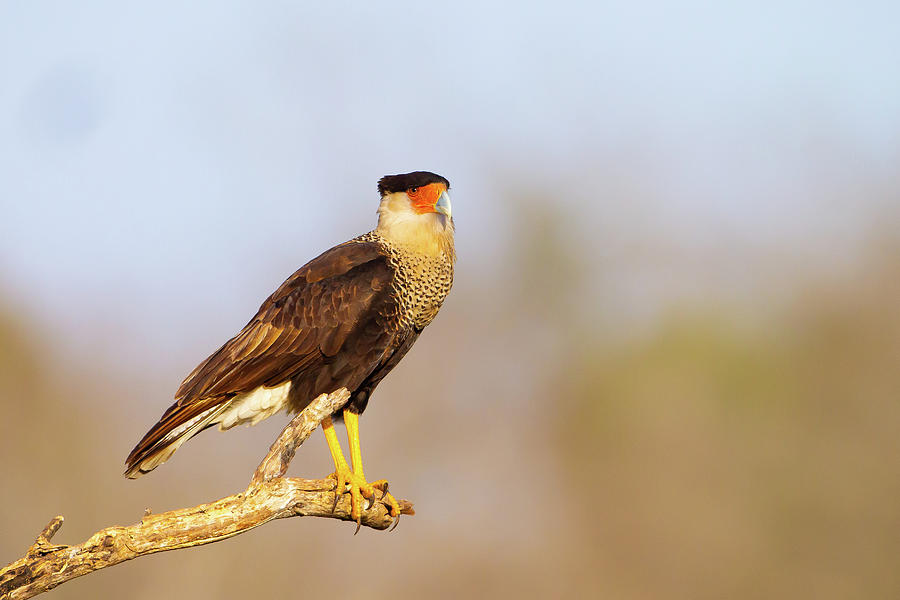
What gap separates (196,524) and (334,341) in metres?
1.40

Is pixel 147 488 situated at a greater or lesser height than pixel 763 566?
greater

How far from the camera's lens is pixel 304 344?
5.16 m

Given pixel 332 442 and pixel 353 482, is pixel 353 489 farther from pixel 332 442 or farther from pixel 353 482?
pixel 332 442

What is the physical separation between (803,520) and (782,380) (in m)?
3.85

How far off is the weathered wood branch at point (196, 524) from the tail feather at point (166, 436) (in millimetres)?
698

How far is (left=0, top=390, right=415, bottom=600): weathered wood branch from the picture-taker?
12.2 ft

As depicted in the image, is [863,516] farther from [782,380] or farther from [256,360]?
[256,360]

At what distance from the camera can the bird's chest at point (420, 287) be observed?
5.38 meters

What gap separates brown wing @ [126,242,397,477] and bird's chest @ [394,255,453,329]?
8cm

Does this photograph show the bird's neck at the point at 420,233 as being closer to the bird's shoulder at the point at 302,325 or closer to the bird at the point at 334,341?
the bird at the point at 334,341

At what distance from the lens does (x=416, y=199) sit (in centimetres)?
570

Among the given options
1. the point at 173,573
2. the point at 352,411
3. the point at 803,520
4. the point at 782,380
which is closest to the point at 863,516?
the point at 803,520

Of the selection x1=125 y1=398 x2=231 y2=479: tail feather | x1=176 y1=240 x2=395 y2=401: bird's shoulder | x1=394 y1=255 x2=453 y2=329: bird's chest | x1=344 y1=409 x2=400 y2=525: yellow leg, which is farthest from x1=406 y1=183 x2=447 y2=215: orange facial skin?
x1=125 y1=398 x2=231 y2=479: tail feather

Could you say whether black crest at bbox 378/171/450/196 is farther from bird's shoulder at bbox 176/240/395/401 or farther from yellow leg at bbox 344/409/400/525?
yellow leg at bbox 344/409/400/525
